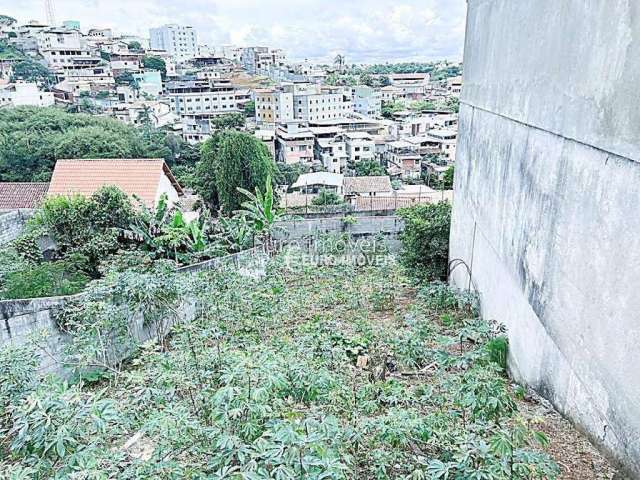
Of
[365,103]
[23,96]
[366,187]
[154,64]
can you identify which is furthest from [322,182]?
[154,64]

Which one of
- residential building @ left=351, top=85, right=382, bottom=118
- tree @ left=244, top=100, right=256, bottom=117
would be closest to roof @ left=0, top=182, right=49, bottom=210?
tree @ left=244, top=100, right=256, bottom=117

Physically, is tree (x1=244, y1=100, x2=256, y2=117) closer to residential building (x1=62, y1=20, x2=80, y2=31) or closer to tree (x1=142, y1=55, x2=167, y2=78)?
tree (x1=142, y1=55, x2=167, y2=78)

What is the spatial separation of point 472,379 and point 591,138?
1.69m

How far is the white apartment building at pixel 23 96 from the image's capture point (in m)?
35.2

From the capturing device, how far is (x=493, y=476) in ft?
6.40

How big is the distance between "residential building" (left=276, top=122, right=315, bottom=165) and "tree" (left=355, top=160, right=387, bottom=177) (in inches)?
151

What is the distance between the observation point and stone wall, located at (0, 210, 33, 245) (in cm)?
898

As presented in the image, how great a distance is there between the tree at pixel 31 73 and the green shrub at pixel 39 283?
161ft

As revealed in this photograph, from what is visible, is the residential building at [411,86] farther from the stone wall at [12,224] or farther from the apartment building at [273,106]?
the stone wall at [12,224]

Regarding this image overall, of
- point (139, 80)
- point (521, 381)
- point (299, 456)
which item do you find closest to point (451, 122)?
point (139, 80)

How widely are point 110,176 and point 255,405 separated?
11095 millimetres

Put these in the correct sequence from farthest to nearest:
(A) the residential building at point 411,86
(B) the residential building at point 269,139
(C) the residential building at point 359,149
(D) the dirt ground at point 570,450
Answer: (A) the residential building at point 411,86 → (C) the residential building at point 359,149 → (B) the residential building at point 269,139 → (D) the dirt ground at point 570,450

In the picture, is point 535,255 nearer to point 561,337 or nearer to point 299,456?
point 561,337

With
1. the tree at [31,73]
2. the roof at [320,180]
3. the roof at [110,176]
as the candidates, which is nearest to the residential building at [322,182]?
the roof at [320,180]
